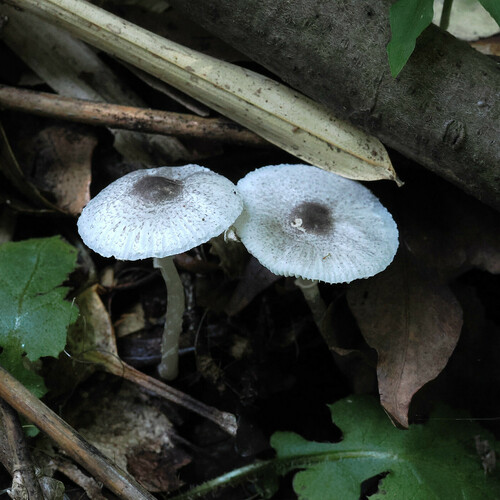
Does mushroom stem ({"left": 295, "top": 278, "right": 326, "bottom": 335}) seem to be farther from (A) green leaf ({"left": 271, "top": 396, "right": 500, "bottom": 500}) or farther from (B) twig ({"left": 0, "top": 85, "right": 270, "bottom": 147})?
(B) twig ({"left": 0, "top": 85, "right": 270, "bottom": 147})

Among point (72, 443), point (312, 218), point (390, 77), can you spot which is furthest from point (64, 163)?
point (390, 77)

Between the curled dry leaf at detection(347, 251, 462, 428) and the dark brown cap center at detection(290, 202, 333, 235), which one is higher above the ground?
the dark brown cap center at detection(290, 202, 333, 235)

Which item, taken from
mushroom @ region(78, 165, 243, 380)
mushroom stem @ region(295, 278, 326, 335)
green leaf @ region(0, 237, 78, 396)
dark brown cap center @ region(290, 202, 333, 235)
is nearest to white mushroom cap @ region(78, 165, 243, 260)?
mushroom @ region(78, 165, 243, 380)

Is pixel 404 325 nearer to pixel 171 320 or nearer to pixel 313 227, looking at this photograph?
pixel 313 227

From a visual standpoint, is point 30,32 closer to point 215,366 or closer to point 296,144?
point 296,144

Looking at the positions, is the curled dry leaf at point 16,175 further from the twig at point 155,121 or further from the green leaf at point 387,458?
the green leaf at point 387,458

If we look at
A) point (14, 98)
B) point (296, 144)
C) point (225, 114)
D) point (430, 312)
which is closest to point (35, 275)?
point (14, 98)

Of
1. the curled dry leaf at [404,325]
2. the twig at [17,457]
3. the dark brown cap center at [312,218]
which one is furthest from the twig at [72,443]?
the dark brown cap center at [312,218]
